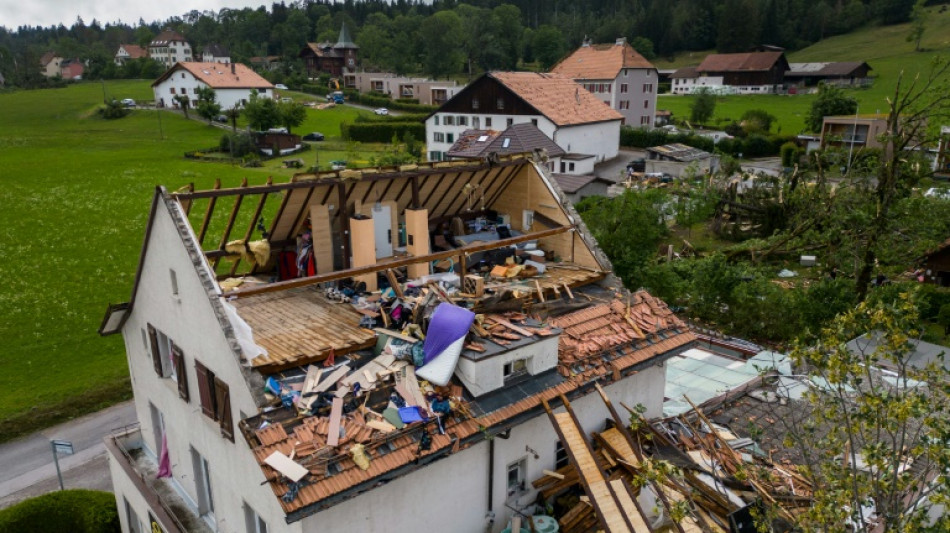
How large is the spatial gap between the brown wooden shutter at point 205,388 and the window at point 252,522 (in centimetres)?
219

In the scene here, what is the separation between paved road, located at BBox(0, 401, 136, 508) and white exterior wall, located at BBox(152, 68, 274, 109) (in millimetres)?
90159

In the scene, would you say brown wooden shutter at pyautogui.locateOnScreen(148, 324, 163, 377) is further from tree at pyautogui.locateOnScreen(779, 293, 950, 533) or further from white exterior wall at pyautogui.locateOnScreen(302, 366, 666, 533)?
tree at pyautogui.locateOnScreen(779, 293, 950, 533)

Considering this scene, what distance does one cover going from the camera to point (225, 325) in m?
12.3

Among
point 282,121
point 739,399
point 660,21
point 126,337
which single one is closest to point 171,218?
point 126,337

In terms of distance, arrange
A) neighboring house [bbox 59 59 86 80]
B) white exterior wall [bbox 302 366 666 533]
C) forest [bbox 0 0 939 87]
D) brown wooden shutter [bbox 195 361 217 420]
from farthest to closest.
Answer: neighboring house [bbox 59 59 86 80] < forest [bbox 0 0 939 87] < brown wooden shutter [bbox 195 361 217 420] < white exterior wall [bbox 302 366 666 533]

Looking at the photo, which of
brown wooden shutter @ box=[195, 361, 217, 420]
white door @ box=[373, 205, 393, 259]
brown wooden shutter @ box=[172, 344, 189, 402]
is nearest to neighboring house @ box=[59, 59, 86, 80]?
white door @ box=[373, 205, 393, 259]

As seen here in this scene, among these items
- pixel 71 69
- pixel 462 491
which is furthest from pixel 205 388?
pixel 71 69

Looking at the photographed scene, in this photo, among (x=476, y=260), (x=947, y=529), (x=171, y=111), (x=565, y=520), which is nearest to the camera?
(x=947, y=529)

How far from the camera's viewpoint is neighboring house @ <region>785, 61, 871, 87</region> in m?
127

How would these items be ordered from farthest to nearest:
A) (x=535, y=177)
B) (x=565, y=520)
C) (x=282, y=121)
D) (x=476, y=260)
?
(x=282, y=121) → (x=535, y=177) → (x=476, y=260) → (x=565, y=520)

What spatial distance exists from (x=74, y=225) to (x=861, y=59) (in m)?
158

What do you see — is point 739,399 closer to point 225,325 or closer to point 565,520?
point 565,520

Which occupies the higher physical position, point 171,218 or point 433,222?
point 171,218

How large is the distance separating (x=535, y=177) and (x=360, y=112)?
4031 inches
